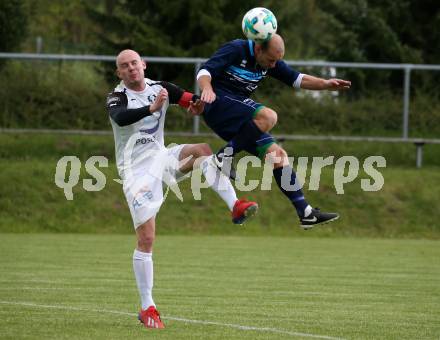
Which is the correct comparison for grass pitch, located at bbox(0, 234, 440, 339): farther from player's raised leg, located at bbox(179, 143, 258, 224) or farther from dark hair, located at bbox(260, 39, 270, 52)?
dark hair, located at bbox(260, 39, 270, 52)

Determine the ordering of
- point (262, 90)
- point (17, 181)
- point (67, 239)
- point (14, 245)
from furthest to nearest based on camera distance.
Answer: point (262, 90) → point (17, 181) → point (67, 239) → point (14, 245)

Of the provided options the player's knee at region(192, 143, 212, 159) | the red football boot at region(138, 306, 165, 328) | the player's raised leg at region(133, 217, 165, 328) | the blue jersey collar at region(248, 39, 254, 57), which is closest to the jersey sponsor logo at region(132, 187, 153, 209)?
the player's raised leg at region(133, 217, 165, 328)

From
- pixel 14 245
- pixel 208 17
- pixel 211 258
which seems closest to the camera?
pixel 211 258

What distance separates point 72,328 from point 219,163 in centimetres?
230

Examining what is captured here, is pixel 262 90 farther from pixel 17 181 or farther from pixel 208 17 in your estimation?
pixel 17 181

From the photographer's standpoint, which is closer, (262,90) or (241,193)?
(241,193)

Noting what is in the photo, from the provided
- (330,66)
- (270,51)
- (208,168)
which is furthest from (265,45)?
(330,66)

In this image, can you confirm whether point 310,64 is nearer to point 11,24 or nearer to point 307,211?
point 11,24

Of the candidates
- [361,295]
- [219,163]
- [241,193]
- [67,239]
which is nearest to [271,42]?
[219,163]

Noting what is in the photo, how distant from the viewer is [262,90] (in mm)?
26281

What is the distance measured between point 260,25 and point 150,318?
3.06 m

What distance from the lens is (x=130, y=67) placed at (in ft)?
33.3

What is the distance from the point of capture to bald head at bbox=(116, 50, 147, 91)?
10.1 m

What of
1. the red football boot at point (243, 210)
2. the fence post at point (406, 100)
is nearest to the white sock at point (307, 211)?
the red football boot at point (243, 210)
